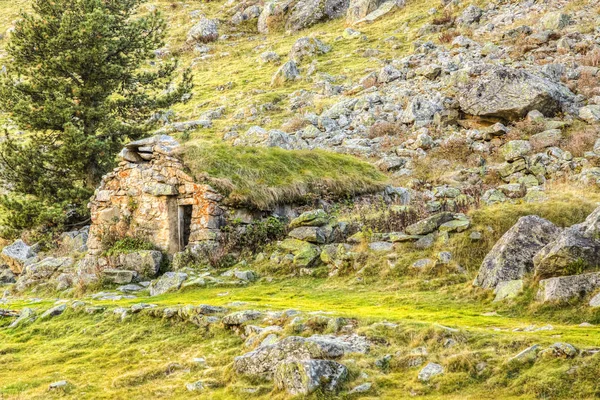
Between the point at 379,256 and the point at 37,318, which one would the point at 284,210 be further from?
the point at 37,318

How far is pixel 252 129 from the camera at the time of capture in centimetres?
3108

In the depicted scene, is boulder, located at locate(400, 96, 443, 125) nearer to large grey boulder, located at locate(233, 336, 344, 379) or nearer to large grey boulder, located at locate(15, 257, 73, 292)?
large grey boulder, located at locate(15, 257, 73, 292)

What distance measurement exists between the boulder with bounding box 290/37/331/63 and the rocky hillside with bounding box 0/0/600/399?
616cm

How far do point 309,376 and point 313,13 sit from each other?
52.8 m

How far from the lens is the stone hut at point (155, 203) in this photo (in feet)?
56.5

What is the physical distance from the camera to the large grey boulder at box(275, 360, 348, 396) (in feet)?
21.7

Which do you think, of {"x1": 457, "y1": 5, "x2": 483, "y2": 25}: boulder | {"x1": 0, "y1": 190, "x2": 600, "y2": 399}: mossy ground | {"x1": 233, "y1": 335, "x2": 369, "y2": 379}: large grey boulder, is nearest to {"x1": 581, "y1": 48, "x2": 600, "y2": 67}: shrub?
{"x1": 457, "y1": 5, "x2": 483, "y2": 25}: boulder

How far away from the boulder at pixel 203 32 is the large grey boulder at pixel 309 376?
53202mm

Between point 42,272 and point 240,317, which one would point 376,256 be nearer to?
point 240,317

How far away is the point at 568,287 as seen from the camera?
9.13m

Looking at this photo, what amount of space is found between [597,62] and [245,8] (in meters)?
40.7

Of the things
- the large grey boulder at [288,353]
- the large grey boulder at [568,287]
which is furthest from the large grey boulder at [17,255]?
the large grey boulder at [568,287]

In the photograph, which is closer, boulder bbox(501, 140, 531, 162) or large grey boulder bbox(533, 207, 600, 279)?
large grey boulder bbox(533, 207, 600, 279)

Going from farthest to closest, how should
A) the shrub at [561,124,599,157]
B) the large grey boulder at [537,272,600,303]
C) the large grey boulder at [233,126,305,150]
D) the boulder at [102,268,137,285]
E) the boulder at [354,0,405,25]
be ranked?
the boulder at [354,0,405,25]
the large grey boulder at [233,126,305,150]
the shrub at [561,124,599,157]
the boulder at [102,268,137,285]
the large grey boulder at [537,272,600,303]
